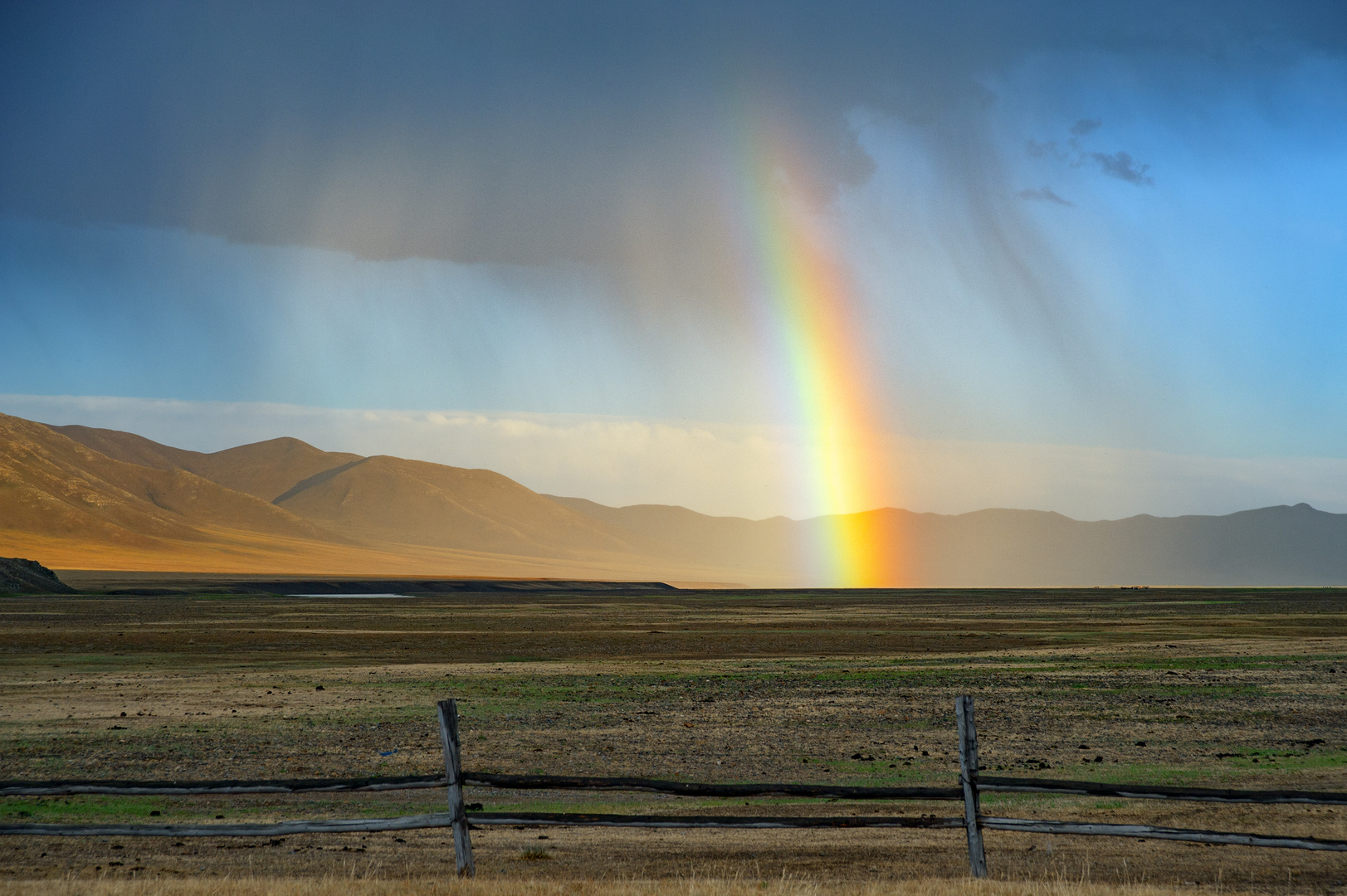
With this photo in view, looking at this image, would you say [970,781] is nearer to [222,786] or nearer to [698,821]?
[698,821]

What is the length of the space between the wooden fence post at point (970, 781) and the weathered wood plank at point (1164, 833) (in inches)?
6.0

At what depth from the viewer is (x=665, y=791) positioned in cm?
1052

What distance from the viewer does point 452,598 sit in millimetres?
119750

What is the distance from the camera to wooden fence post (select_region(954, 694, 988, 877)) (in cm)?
996

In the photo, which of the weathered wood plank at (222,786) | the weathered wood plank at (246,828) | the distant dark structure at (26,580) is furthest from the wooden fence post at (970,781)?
the distant dark structure at (26,580)

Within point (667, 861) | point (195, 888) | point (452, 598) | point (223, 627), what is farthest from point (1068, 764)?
point (452, 598)

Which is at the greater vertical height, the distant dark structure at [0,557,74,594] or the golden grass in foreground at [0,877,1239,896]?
the distant dark structure at [0,557,74,594]

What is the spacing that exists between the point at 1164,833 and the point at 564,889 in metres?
5.56

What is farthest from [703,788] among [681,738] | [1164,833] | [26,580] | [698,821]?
[26,580]

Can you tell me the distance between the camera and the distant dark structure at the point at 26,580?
105 metres

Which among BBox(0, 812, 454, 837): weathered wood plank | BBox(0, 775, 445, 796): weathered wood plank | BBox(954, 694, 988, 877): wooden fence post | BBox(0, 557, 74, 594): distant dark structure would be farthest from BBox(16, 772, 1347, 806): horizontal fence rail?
BBox(0, 557, 74, 594): distant dark structure

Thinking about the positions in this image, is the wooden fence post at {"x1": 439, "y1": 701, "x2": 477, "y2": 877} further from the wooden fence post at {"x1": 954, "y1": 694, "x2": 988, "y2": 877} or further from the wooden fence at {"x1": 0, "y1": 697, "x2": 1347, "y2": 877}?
the wooden fence post at {"x1": 954, "y1": 694, "x2": 988, "y2": 877}

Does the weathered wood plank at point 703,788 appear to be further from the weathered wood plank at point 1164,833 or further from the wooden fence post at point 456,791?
the weathered wood plank at point 1164,833

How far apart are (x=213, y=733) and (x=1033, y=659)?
94.0ft
